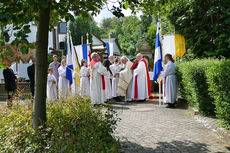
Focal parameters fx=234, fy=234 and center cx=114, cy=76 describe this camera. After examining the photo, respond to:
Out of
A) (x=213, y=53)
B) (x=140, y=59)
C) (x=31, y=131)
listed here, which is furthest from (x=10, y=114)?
(x=213, y=53)

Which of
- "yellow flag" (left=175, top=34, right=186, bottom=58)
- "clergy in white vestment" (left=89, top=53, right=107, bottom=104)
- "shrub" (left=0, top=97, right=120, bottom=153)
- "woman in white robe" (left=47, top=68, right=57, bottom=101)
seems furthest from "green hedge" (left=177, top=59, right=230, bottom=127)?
"woman in white robe" (left=47, top=68, right=57, bottom=101)

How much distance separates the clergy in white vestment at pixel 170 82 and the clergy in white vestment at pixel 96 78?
100 inches

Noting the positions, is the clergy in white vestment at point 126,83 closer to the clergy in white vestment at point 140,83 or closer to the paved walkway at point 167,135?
the clergy in white vestment at point 140,83

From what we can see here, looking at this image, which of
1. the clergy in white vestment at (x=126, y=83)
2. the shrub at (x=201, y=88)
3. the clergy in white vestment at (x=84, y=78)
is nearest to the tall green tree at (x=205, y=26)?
the clergy in white vestment at (x=126, y=83)

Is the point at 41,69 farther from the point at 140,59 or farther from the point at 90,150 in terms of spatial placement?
the point at 140,59

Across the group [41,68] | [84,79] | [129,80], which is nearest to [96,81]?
[84,79]

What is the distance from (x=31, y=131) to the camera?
3.46m

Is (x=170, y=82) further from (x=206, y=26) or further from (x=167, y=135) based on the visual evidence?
(x=206, y=26)

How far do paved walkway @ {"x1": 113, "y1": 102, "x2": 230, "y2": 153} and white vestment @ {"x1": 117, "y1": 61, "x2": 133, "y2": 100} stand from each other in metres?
4.15

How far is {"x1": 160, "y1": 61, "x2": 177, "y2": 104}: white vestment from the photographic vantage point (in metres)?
9.17

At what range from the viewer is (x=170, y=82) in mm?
9336

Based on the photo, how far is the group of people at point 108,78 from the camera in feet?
31.0

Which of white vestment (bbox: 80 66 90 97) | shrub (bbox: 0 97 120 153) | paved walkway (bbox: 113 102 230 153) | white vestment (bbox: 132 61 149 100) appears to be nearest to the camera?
shrub (bbox: 0 97 120 153)

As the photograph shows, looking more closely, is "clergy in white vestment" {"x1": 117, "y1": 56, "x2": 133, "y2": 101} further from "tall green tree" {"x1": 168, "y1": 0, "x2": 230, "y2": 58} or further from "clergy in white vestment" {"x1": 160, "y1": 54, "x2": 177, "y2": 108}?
"tall green tree" {"x1": 168, "y1": 0, "x2": 230, "y2": 58}
